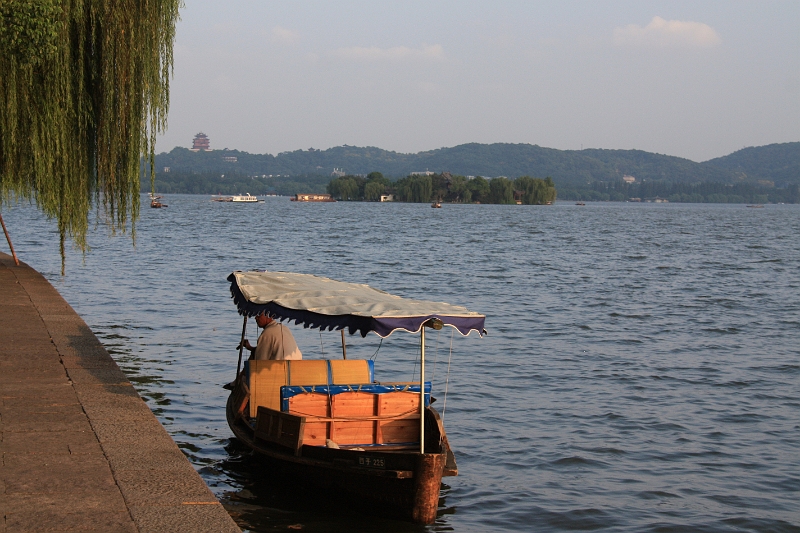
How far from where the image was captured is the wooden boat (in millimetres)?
9375

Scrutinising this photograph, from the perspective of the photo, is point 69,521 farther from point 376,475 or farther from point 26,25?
point 26,25

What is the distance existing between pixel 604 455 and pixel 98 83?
1187 centimetres

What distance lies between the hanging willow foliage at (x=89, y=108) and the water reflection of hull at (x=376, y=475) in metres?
9.55

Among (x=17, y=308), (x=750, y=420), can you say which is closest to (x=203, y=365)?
(x=17, y=308)

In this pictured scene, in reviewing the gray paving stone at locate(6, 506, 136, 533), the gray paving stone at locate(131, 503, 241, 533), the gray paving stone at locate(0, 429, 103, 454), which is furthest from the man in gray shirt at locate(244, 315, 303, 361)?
the gray paving stone at locate(6, 506, 136, 533)

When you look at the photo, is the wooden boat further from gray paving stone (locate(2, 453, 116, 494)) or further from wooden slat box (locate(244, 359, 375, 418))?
gray paving stone (locate(2, 453, 116, 494))

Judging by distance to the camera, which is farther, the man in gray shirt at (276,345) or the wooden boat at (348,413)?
the man in gray shirt at (276,345)

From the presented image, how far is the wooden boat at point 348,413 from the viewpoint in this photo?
369 inches

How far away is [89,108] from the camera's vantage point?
1766 centimetres

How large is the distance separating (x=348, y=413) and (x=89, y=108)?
10222mm

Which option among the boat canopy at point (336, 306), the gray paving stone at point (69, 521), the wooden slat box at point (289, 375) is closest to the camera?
the gray paving stone at point (69, 521)

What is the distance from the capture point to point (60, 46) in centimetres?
1661

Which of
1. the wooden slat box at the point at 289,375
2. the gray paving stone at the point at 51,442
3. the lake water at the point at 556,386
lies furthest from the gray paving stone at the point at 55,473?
the wooden slat box at the point at 289,375

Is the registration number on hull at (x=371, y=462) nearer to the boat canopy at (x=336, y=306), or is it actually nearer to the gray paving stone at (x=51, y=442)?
the boat canopy at (x=336, y=306)
